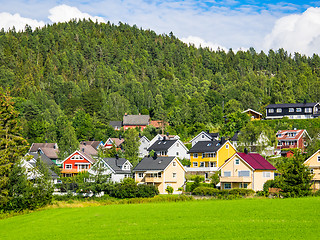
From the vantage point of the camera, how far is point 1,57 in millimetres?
174375

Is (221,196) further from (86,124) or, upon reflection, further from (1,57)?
(1,57)

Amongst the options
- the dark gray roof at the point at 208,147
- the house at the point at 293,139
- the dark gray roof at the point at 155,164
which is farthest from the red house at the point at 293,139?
the dark gray roof at the point at 155,164

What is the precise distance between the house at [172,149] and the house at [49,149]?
22375 mm

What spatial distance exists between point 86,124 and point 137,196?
63343mm

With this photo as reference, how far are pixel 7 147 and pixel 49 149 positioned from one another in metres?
46.1

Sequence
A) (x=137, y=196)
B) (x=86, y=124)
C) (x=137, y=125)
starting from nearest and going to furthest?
(x=137, y=196), (x=86, y=124), (x=137, y=125)

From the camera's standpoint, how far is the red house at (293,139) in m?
91.5

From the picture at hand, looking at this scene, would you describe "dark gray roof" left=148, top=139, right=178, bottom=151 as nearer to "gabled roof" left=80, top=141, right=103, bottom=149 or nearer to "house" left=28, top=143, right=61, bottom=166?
"house" left=28, top=143, right=61, bottom=166

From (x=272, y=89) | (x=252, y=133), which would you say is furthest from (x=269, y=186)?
(x=272, y=89)

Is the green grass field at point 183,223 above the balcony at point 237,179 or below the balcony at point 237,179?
below

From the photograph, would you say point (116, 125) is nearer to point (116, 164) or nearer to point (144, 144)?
point (144, 144)

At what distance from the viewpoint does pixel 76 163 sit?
294 ft

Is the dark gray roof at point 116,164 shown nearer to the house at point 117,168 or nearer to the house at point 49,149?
the house at point 117,168

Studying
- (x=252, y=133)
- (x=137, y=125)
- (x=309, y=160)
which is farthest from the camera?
(x=137, y=125)
